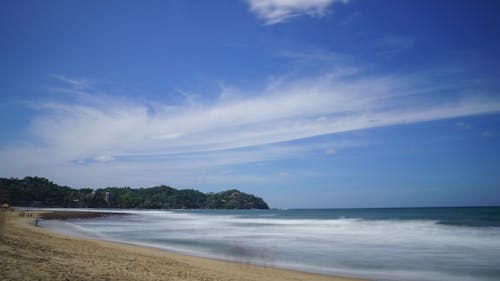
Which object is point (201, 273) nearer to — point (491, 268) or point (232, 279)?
point (232, 279)

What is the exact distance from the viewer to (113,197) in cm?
12975

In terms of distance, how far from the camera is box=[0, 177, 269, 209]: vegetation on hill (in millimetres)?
96062

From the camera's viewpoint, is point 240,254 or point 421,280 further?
point 240,254

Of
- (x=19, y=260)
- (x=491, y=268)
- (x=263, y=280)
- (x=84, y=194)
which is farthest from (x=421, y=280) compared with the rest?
(x=84, y=194)

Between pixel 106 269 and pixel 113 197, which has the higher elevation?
pixel 106 269

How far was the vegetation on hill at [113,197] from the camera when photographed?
9606 centimetres

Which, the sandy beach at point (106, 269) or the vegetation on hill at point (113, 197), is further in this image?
the vegetation on hill at point (113, 197)

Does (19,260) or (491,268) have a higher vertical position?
(19,260)

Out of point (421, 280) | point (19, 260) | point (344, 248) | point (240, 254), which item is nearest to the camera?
point (19, 260)

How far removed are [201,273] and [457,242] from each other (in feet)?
66.2

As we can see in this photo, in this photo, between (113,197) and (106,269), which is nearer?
(106,269)

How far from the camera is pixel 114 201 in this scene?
130 meters

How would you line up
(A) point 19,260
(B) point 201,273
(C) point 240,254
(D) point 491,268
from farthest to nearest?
(C) point 240,254
(D) point 491,268
(B) point 201,273
(A) point 19,260

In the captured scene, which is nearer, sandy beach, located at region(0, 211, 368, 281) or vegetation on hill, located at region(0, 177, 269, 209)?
sandy beach, located at region(0, 211, 368, 281)
